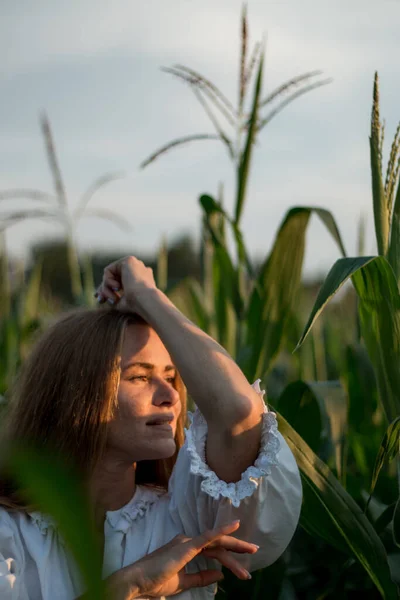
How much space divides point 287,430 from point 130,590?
1.37 feet

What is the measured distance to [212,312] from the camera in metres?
2.33

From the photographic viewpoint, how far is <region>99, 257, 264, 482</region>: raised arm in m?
1.25

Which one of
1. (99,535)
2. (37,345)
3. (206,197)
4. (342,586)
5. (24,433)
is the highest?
(206,197)

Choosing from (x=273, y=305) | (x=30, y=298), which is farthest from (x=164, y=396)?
(x=30, y=298)

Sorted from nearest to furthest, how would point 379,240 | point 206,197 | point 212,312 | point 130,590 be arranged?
point 130,590 → point 379,240 → point 206,197 → point 212,312

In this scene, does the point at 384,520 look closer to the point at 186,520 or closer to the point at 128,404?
the point at 186,520

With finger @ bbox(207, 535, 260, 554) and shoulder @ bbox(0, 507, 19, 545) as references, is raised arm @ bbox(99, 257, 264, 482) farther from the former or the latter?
shoulder @ bbox(0, 507, 19, 545)

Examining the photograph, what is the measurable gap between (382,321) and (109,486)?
2.24 ft

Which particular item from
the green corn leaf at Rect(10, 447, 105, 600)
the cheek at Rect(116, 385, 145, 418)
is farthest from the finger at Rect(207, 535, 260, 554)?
the green corn leaf at Rect(10, 447, 105, 600)

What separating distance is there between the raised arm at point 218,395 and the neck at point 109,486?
30cm

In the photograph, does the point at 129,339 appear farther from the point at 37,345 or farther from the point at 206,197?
the point at 206,197

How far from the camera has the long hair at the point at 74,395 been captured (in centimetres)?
149

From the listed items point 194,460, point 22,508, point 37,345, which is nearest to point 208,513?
point 194,460

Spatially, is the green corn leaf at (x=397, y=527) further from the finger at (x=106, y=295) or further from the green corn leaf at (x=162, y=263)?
the green corn leaf at (x=162, y=263)
